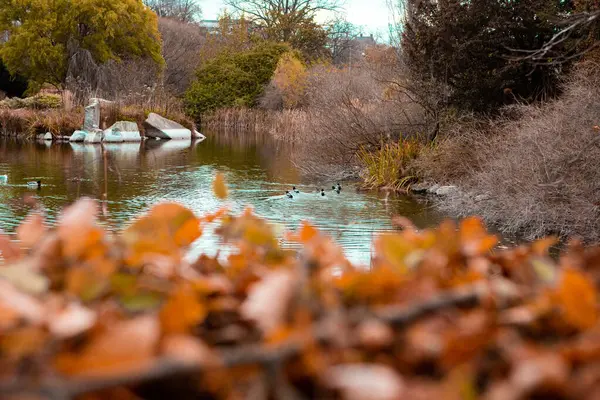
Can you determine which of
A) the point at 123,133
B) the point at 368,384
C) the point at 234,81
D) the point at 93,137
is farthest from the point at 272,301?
the point at 234,81

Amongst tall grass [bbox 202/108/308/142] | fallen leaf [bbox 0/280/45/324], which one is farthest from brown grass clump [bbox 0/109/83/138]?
fallen leaf [bbox 0/280/45/324]

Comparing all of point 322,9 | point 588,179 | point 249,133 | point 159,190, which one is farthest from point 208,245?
point 322,9

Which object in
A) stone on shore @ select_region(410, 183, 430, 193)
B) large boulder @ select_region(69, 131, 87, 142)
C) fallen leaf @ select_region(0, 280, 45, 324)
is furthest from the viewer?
large boulder @ select_region(69, 131, 87, 142)

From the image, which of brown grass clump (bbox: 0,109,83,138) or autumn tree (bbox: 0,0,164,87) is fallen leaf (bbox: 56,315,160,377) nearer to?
brown grass clump (bbox: 0,109,83,138)

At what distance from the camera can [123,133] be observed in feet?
81.0

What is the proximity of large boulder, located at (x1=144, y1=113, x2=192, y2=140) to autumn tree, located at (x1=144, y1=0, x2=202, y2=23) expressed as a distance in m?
33.4

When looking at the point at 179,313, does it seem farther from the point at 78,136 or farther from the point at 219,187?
the point at 78,136

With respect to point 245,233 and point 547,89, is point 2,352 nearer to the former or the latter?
point 245,233

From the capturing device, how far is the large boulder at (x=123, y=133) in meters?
24.0

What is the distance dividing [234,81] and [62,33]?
9.33 metres

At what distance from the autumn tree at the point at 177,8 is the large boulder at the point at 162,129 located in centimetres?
3342

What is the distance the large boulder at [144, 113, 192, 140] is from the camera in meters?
26.9

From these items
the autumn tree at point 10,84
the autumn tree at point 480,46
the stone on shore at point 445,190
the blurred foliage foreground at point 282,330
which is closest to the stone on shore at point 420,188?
the stone on shore at point 445,190

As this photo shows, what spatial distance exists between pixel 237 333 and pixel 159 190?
1141 centimetres
